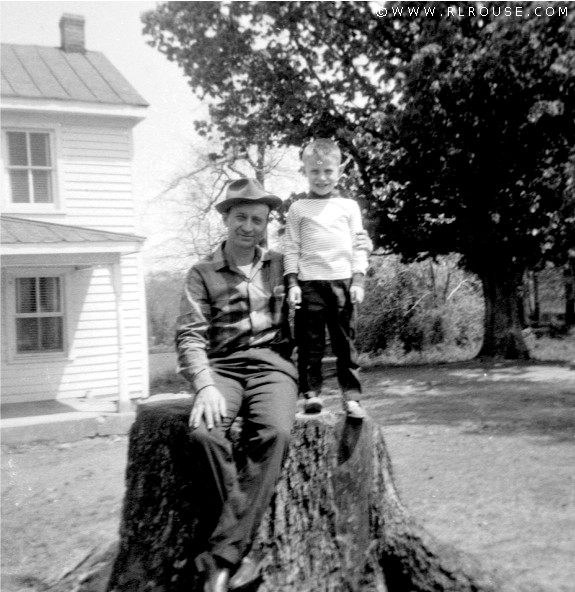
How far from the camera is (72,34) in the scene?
49.0 feet

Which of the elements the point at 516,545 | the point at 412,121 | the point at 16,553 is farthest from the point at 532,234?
the point at 16,553

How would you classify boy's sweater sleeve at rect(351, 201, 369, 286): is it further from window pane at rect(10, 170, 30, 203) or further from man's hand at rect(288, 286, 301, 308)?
window pane at rect(10, 170, 30, 203)

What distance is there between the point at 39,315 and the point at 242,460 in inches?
402

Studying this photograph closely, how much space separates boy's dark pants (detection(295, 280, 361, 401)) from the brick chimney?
1312cm

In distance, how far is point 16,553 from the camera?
5008mm

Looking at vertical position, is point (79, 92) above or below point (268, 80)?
below

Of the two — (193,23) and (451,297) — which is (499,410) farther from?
(451,297)

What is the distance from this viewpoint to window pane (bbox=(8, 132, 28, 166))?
41.2 ft

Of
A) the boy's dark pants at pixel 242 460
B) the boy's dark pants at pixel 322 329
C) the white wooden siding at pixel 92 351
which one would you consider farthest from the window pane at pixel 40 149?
the boy's dark pants at pixel 242 460

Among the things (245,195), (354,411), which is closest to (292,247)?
(245,195)

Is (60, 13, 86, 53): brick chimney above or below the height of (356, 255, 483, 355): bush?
above

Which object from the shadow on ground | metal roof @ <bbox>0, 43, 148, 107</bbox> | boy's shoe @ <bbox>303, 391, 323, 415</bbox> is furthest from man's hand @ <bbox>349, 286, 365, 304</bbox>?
metal roof @ <bbox>0, 43, 148, 107</bbox>

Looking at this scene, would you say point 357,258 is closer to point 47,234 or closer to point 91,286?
point 47,234

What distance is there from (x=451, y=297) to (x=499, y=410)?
13.3 m
